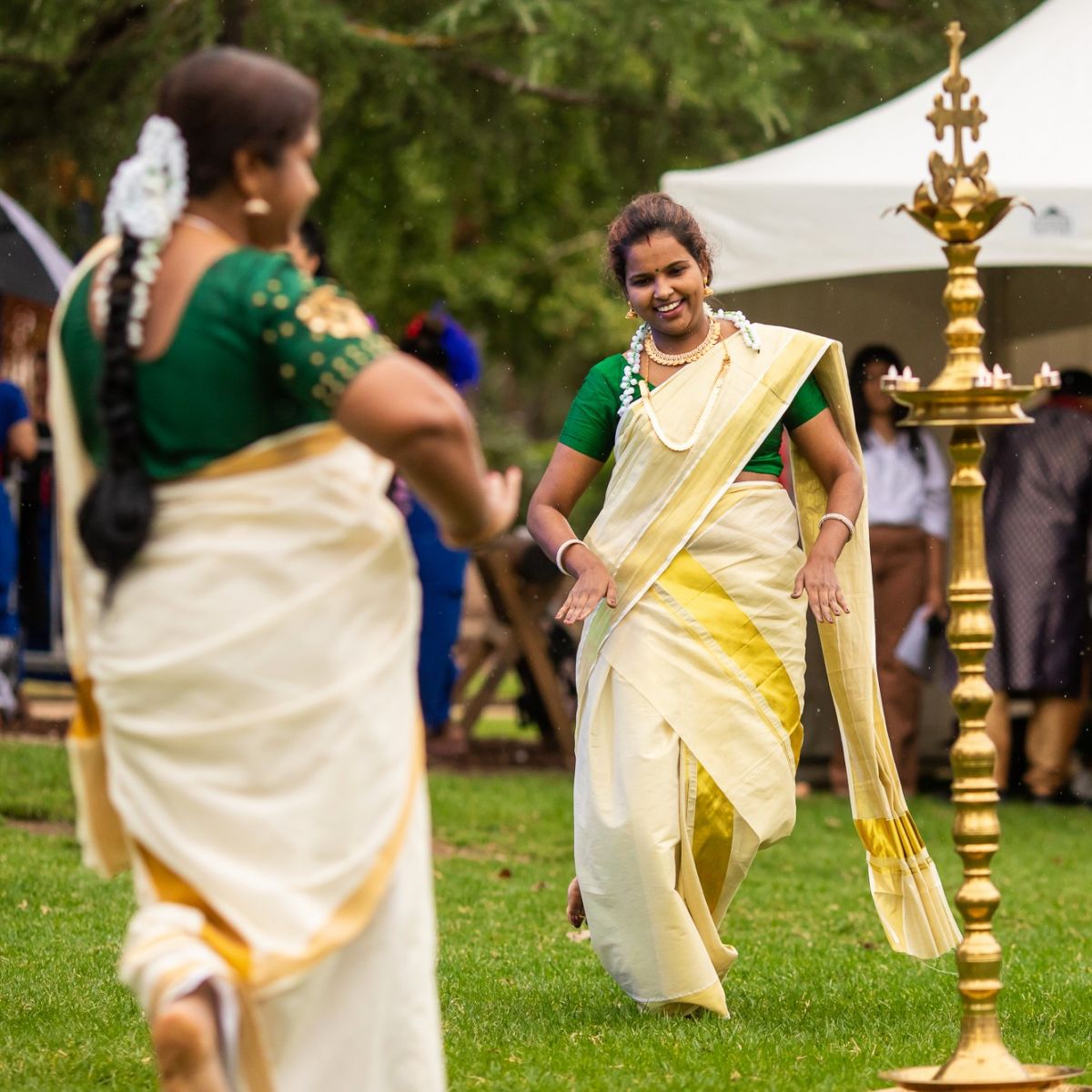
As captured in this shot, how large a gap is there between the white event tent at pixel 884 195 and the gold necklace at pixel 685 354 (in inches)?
165

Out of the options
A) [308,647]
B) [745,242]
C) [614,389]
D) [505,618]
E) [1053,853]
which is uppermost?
[745,242]

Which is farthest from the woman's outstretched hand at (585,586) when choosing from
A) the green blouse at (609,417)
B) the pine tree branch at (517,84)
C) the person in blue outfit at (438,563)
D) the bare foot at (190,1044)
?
the pine tree branch at (517,84)

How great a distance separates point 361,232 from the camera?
53.3ft

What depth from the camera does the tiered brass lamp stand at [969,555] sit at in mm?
4367

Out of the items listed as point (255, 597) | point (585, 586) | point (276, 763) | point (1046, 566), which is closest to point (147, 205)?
point (255, 597)

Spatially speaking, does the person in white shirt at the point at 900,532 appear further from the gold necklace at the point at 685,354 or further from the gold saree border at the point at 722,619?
the gold saree border at the point at 722,619

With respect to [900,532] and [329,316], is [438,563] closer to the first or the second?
[900,532]

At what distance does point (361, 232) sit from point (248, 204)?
12949mm

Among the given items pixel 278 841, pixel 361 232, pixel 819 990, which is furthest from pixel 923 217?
pixel 361 232

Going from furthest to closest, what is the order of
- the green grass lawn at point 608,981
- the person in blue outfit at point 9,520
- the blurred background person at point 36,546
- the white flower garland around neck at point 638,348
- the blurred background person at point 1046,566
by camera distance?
the blurred background person at point 36,546
the person in blue outfit at point 9,520
the blurred background person at point 1046,566
the white flower garland around neck at point 638,348
the green grass lawn at point 608,981

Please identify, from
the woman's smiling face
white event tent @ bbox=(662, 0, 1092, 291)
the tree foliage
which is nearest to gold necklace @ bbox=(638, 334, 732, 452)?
the woman's smiling face

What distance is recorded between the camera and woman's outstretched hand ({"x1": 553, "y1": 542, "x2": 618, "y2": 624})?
17.8ft

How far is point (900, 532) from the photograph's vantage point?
1144 cm

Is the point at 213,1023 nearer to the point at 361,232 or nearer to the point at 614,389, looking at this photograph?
the point at 614,389
